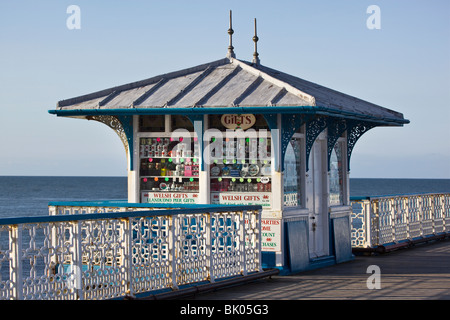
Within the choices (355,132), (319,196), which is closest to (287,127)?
(319,196)

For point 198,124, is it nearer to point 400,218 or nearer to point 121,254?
point 121,254

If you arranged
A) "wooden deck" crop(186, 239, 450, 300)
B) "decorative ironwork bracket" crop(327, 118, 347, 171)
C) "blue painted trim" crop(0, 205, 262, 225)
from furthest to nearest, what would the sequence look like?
1. "decorative ironwork bracket" crop(327, 118, 347, 171)
2. "wooden deck" crop(186, 239, 450, 300)
3. "blue painted trim" crop(0, 205, 262, 225)

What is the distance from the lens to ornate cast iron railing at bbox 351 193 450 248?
15922mm

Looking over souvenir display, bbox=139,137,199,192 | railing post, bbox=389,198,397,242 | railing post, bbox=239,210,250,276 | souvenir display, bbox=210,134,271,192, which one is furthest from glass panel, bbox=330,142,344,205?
railing post, bbox=239,210,250,276

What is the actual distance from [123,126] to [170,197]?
4.47 ft

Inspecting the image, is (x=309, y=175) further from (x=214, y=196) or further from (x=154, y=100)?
(x=154, y=100)

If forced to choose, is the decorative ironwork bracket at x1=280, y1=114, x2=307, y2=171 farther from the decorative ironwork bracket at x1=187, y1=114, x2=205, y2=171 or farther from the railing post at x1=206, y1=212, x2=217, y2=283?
the railing post at x1=206, y1=212, x2=217, y2=283

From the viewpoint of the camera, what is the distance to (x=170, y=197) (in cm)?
1295

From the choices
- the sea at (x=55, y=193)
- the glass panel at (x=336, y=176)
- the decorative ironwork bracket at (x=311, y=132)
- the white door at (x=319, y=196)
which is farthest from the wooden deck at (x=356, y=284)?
the sea at (x=55, y=193)

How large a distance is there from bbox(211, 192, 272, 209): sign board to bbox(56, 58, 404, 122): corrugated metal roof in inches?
58.4

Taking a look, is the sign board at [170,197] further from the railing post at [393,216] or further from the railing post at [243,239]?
the railing post at [393,216]

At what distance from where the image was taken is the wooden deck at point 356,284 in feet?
32.7

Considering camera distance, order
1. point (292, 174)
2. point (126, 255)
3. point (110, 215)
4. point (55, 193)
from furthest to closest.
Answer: point (55, 193), point (292, 174), point (126, 255), point (110, 215)

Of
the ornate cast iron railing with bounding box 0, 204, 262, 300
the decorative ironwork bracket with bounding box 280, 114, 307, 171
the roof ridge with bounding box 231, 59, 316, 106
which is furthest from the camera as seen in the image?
the decorative ironwork bracket with bounding box 280, 114, 307, 171
